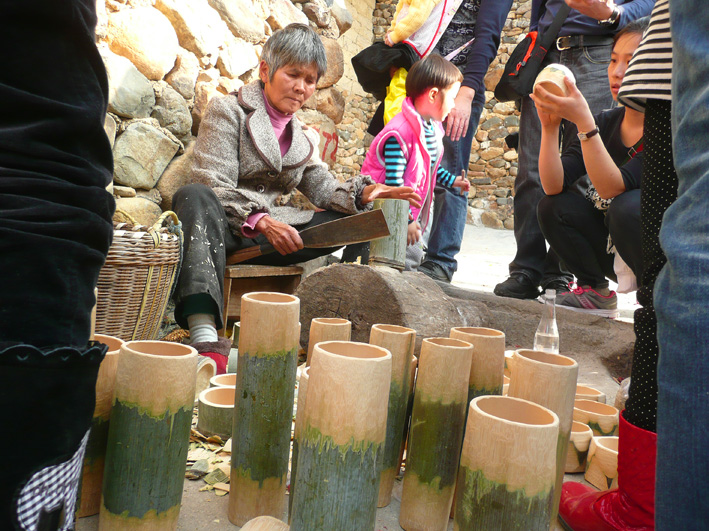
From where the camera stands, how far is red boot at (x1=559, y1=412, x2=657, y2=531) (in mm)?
911

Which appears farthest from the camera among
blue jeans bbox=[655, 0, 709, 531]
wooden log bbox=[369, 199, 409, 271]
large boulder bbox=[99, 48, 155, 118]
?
large boulder bbox=[99, 48, 155, 118]

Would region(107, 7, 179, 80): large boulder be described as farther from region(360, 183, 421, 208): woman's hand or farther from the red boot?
the red boot

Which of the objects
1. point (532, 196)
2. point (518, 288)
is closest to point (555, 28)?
point (532, 196)

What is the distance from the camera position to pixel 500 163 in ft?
26.4

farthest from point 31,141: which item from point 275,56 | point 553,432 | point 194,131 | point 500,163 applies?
point 500,163

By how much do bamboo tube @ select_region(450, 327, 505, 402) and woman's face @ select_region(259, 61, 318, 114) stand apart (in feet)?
6.26

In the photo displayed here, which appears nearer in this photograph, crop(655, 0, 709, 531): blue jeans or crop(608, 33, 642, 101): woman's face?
crop(655, 0, 709, 531): blue jeans

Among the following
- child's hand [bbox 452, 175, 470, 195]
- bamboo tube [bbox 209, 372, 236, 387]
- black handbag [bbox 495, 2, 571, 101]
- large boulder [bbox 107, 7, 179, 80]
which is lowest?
bamboo tube [bbox 209, 372, 236, 387]

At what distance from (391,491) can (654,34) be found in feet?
3.43

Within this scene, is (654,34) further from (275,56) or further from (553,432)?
(275,56)

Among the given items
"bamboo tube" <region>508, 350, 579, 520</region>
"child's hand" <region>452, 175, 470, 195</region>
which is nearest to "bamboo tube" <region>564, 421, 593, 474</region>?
"bamboo tube" <region>508, 350, 579, 520</region>

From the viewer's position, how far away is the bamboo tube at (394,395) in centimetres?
107

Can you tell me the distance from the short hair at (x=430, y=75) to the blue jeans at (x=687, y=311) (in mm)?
2520

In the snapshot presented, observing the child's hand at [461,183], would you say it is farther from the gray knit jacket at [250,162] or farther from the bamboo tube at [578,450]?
the bamboo tube at [578,450]
